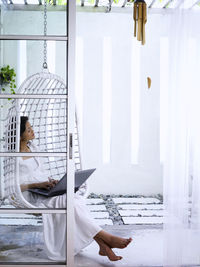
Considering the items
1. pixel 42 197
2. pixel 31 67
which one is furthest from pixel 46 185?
pixel 31 67

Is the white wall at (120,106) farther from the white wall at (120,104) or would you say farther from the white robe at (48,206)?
the white robe at (48,206)

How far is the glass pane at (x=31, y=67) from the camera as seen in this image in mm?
2613

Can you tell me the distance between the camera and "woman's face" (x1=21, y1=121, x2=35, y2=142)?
2.65 m

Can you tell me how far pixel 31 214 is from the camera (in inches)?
105

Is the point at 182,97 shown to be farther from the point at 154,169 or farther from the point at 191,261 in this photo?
the point at 154,169

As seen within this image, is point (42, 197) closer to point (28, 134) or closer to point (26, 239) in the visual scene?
point (26, 239)

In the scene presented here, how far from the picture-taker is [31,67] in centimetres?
264

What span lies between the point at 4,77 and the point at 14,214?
2.94ft

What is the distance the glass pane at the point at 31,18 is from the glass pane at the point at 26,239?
3.96 ft

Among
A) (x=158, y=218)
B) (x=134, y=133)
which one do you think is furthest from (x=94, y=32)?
(x=158, y=218)

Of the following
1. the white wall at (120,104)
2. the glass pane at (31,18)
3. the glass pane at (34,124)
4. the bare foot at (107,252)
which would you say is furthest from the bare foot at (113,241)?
the white wall at (120,104)

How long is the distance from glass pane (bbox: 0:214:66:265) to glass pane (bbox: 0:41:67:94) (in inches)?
32.8

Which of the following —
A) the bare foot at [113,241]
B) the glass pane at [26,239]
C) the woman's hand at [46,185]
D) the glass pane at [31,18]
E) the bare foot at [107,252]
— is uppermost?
the glass pane at [31,18]

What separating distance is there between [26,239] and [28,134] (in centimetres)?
70
